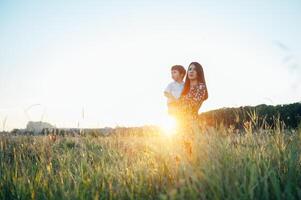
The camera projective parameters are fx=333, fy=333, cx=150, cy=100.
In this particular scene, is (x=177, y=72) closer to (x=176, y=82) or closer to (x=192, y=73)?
(x=176, y=82)

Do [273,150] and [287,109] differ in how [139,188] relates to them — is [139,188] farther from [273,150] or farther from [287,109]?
[287,109]

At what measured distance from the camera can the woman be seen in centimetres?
538

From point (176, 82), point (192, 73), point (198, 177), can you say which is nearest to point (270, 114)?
point (176, 82)

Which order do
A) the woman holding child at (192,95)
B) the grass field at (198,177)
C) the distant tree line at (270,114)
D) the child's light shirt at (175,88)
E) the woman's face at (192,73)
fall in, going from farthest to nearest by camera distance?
the distant tree line at (270,114)
the child's light shirt at (175,88)
the woman's face at (192,73)
the woman holding child at (192,95)
the grass field at (198,177)

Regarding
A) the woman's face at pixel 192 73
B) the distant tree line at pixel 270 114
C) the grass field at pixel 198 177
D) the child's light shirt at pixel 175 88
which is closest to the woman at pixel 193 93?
the woman's face at pixel 192 73

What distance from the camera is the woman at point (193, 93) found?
5383 mm

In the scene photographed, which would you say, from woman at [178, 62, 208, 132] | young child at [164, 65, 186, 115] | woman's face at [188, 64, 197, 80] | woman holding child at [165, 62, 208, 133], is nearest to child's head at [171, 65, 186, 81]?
young child at [164, 65, 186, 115]

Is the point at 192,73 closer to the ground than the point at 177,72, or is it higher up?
closer to the ground

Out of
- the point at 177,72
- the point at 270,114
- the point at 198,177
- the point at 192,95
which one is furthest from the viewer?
the point at 270,114

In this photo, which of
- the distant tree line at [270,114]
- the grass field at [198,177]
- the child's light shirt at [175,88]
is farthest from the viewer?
the distant tree line at [270,114]

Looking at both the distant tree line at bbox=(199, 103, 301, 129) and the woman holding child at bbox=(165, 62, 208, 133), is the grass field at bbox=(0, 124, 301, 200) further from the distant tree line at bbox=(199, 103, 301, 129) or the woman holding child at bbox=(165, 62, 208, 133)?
the distant tree line at bbox=(199, 103, 301, 129)

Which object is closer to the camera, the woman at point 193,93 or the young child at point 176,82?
the woman at point 193,93

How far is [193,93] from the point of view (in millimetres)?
5551

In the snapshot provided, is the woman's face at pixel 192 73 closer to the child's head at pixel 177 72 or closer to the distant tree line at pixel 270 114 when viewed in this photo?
the child's head at pixel 177 72
